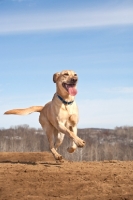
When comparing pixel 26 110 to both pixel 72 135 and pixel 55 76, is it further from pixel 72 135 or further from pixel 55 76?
pixel 72 135

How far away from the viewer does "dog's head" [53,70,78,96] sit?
1109 cm

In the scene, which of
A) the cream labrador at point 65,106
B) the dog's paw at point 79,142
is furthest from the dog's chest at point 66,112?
the dog's paw at point 79,142

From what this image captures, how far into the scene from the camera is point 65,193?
316 inches

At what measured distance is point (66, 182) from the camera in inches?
342

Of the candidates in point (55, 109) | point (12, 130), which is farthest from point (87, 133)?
point (55, 109)

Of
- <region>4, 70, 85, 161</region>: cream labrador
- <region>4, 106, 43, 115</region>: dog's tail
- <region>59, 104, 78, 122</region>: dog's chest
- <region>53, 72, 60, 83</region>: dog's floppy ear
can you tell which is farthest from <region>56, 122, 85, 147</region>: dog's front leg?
<region>4, 106, 43, 115</region>: dog's tail

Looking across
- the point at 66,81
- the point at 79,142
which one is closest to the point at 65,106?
the point at 66,81

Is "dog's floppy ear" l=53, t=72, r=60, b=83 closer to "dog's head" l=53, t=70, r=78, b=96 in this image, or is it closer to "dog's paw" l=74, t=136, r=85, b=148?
"dog's head" l=53, t=70, r=78, b=96

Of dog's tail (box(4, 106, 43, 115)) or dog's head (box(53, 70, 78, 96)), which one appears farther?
dog's tail (box(4, 106, 43, 115))

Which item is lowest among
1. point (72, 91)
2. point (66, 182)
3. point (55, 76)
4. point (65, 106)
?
point (66, 182)

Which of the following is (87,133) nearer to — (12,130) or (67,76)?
(12,130)

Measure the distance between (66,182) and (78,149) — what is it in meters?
52.3

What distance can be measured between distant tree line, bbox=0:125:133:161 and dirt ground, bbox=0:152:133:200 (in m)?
45.5

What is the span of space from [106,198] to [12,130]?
59.7 m
